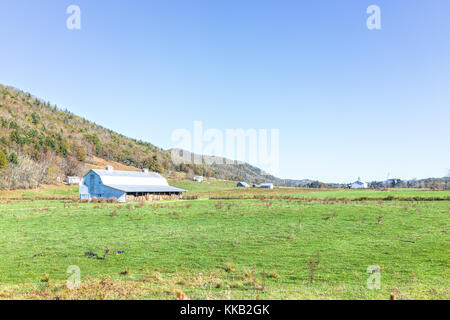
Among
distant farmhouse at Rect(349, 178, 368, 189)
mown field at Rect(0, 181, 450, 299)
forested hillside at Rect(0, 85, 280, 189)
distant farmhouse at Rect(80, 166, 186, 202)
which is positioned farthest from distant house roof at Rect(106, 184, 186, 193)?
distant farmhouse at Rect(349, 178, 368, 189)

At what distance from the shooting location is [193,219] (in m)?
33.1

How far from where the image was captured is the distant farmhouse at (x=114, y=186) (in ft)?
224

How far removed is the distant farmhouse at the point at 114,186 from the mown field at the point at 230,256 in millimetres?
35401

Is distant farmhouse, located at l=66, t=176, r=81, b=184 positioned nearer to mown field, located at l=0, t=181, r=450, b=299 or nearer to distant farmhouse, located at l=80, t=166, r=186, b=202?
distant farmhouse, located at l=80, t=166, r=186, b=202

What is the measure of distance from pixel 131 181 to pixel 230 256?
65.4 metres

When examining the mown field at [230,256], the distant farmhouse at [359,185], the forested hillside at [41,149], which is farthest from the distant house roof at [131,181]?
the distant farmhouse at [359,185]

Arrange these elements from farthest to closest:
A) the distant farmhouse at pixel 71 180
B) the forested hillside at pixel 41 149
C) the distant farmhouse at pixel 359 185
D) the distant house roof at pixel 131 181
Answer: the distant farmhouse at pixel 359 185 < the distant farmhouse at pixel 71 180 < the forested hillside at pixel 41 149 < the distant house roof at pixel 131 181

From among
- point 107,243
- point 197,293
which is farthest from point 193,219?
point 197,293

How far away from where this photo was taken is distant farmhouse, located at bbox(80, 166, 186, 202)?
Answer: 68.2 m

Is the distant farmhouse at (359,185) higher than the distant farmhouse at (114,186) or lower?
lower

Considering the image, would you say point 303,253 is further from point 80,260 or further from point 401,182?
point 401,182

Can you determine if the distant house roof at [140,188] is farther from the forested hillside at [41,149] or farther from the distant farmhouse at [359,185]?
the distant farmhouse at [359,185]

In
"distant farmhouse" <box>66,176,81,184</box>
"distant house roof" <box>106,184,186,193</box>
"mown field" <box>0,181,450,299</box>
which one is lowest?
"mown field" <box>0,181,450,299</box>
